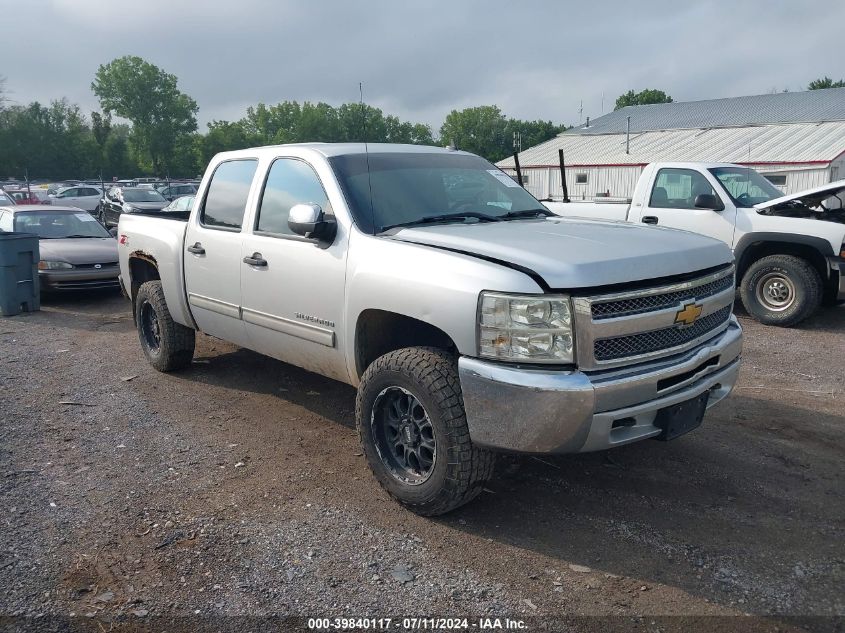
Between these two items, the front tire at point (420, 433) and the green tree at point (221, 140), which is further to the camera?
the green tree at point (221, 140)

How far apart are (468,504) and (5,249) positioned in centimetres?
845

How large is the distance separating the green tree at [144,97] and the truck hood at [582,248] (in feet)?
273

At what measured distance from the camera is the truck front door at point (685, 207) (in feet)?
27.8

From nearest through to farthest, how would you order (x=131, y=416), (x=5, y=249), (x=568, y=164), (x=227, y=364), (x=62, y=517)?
1. (x=62, y=517)
2. (x=131, y=416)
3. (x=227, y=364)
4. (x=5, y=249)
5. (x=568, y=164)

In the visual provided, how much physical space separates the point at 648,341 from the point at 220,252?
311cm

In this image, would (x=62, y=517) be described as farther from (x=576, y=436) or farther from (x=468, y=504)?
(x=576, y=436)

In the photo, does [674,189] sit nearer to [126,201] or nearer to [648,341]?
[648,341]

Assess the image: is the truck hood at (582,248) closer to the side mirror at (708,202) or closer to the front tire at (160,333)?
the front tire at (160,333)

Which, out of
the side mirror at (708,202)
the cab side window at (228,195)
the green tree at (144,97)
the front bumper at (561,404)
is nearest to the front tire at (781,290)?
the side mirror at (708,202)

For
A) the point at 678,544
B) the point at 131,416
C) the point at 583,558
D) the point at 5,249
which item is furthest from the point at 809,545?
the point at 5,249

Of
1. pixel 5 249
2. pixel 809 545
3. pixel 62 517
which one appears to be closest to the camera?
pixel 809 545

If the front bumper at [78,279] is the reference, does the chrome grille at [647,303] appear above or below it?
above

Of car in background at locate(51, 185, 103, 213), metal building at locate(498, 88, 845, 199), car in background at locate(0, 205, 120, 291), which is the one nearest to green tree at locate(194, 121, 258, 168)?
car in background at locate(51, 185, 103, 213)

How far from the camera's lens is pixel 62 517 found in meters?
3.68
